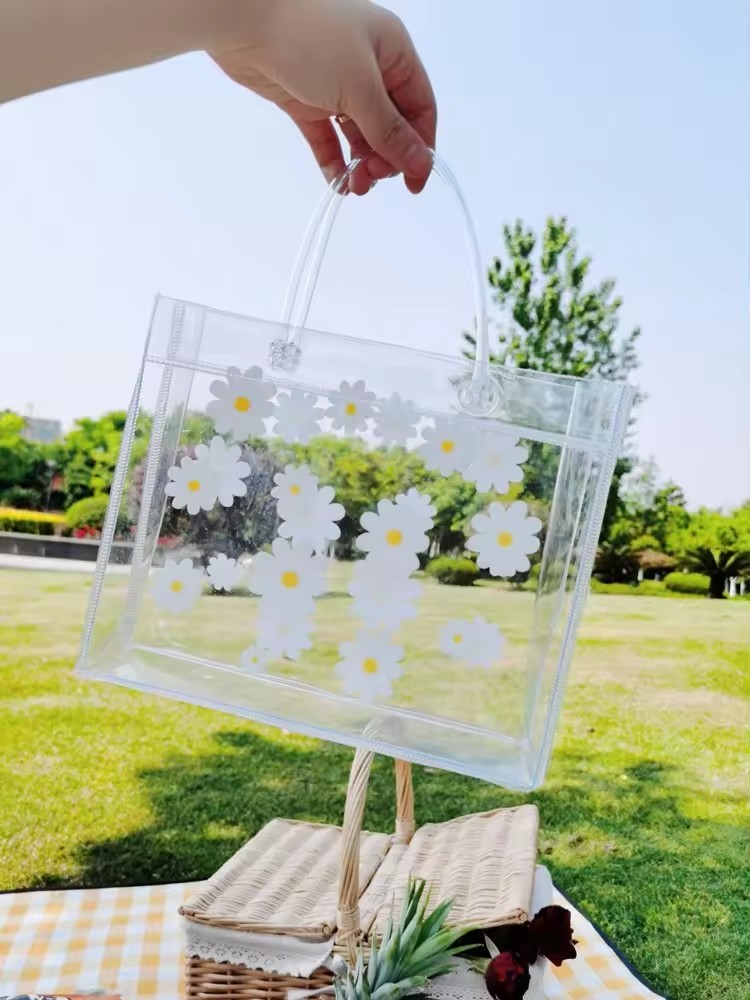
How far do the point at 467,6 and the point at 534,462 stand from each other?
203 cm

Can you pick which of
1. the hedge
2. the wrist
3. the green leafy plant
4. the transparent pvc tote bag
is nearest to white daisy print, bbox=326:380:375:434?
the transparent pvc tote bag

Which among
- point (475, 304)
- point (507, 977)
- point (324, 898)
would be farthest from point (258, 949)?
point (475, 304)

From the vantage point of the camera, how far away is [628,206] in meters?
2.56

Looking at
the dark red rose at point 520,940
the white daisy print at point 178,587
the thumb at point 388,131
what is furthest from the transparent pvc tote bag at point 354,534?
the dark red rose at point 520,940

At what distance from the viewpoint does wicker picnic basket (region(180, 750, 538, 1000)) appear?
1098 millimetres

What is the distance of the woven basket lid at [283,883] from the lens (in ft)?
3.71

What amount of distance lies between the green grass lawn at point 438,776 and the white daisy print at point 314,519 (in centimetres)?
164

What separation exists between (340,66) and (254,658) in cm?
48

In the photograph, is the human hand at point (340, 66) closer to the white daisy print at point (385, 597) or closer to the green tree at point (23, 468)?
the white daisy print at point (385, 597)

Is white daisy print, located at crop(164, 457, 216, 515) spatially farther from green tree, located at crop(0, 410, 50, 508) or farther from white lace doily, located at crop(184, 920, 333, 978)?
green tree, located at crop(0, 410, 50, 508)

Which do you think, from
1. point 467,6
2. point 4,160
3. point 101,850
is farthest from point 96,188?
point 101,850

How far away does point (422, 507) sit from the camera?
2.90ft

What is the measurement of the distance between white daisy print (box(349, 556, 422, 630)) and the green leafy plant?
1.18 ft

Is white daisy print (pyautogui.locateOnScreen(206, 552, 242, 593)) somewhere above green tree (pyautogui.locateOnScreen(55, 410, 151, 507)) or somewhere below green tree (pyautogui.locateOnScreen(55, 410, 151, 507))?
below
